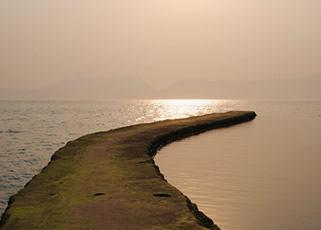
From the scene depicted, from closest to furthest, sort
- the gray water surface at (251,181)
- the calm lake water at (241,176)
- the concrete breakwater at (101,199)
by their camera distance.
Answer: the concrete breakwater at (101,199), the gray water surface at (251,181), the calm lake water at (241,176)

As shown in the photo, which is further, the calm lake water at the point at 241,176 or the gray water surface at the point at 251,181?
the calm lake water at the point at 241,176

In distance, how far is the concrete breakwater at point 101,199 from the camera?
734 centimetres

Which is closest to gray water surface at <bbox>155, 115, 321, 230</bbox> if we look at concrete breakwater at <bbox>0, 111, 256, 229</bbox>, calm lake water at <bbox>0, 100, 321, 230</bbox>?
calm lake water at <bbox>0, 100, 321, 230</bbox>

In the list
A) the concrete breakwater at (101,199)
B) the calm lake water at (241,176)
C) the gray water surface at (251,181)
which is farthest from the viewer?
the calm lake water at (241,176)

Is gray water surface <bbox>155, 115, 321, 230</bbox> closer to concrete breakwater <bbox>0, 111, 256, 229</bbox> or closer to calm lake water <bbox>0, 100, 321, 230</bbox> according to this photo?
calm lake water <bbox>0, 100, 321, 230</bbox>

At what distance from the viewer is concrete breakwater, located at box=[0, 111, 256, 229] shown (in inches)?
289

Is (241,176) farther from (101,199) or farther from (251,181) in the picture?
(101,199)

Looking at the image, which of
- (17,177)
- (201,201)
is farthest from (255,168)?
(17,177)

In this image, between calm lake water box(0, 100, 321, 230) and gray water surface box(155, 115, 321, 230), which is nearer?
gray water surface box(155, 115, 321, 230)

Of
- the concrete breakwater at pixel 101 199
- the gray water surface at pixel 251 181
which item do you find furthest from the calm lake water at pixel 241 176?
the concrete breakwater at pixel 101 199

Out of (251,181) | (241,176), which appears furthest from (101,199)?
(241,176)

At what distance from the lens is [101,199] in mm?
8898

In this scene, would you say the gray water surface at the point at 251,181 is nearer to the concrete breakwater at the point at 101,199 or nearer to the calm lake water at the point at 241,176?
the calm lake water at the point at 241,176

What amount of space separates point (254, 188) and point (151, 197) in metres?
3.77
